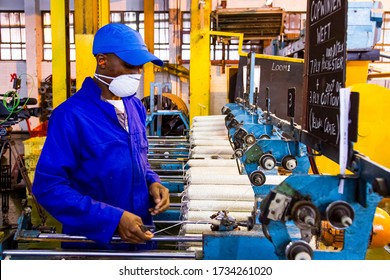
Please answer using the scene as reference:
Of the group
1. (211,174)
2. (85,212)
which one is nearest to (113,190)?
(85,212)

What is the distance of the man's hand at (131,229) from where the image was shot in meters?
1.78

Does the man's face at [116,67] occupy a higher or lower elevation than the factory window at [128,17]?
lower

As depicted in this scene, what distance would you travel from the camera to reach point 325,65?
180cm

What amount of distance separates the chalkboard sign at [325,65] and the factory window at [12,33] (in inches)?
624

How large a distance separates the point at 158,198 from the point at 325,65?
0.98 m

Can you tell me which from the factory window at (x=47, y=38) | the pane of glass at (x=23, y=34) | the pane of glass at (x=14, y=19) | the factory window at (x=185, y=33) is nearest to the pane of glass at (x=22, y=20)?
the pane of glass at (x=14, y=19)

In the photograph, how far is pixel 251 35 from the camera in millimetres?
12625

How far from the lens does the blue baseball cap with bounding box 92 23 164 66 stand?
74.9 inches

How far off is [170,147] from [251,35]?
7.43 m

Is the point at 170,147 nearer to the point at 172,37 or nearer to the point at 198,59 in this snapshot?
the point at 198,59

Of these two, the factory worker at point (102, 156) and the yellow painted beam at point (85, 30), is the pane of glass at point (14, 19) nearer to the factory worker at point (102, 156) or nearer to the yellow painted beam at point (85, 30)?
the yellow painted beam at point (85, 30)

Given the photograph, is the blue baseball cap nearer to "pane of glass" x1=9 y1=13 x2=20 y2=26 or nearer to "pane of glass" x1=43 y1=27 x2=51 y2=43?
"pane of glass" x1=43 y1=27 x2=51 y2=43

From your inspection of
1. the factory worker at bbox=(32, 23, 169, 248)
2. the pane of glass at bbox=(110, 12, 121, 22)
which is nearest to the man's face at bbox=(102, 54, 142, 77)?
the factory worker at bbox=(32, 23, 169, 248)

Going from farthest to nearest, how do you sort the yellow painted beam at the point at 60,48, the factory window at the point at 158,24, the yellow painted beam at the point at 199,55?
the factory window at the point at 158,24 → the yellow painted beam at the point at 199,55 → the yellow painted beam at the point at 60,48
